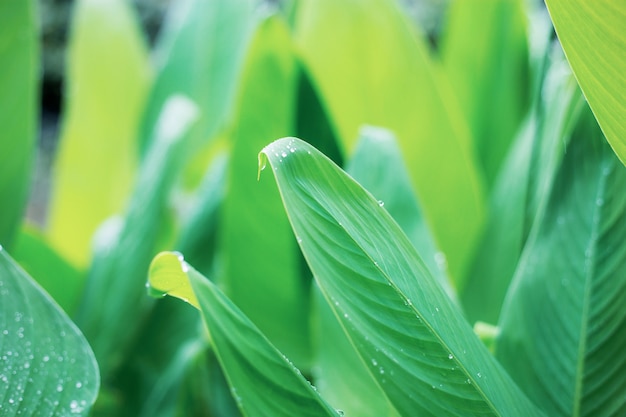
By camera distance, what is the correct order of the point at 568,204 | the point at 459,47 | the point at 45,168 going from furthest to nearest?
the point at 45,168 < the point at 459,47 < the point at 568,204

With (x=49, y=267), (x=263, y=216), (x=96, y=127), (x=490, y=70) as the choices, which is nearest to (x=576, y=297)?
(x=263, y=216)

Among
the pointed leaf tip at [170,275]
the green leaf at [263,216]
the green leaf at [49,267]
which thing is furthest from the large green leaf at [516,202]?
the green leaf at [49,267]

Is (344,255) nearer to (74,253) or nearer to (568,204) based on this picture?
(568,204)

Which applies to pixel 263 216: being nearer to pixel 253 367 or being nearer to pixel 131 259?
pixel 131 259

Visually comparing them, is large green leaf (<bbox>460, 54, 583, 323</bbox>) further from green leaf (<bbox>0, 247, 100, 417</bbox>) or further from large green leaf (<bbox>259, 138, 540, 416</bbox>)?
green leaf (<bbox>0, 247, 100, 417</bbox>)

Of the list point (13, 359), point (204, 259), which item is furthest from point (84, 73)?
point (13, 359)

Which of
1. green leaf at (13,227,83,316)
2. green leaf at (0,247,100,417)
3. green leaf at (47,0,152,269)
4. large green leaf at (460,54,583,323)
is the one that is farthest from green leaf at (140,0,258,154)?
green leaf at (0,247,100,417)
